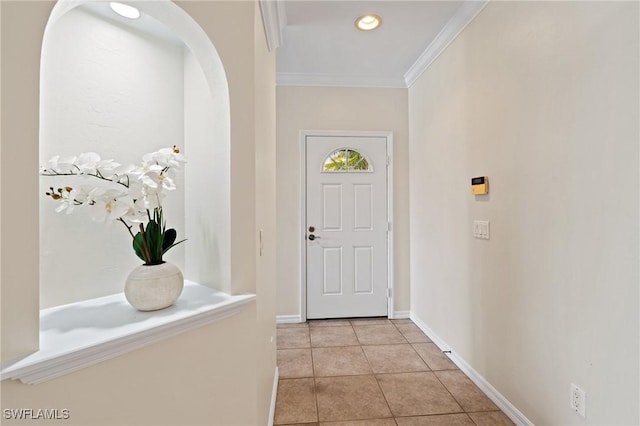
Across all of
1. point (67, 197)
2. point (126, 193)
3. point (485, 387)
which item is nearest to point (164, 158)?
point (126, 193)

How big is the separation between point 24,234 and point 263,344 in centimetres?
106

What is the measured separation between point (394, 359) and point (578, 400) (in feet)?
4.07

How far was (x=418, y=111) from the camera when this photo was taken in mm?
2977

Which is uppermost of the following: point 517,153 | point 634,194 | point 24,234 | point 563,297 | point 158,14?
point 158,14

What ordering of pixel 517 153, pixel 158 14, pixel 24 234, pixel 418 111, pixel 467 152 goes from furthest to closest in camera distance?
pixel 418 111 < pixel 467 152 < pixel 517 153 < pixel 158 14 < pixel 24 234

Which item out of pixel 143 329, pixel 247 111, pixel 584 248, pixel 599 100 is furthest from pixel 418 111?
pixel 143 329

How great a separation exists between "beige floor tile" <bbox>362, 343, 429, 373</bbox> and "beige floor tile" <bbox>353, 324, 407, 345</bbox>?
88 mm

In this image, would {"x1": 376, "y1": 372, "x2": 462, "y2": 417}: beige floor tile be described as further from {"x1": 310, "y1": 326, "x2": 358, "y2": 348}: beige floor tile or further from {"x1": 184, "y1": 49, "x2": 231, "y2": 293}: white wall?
{"x1": 184, "y1": 49, "x2": 231, "y2": 293}: white wall

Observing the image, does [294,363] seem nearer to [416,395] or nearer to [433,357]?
[416,395]

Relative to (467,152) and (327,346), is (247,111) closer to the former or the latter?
(467,152)

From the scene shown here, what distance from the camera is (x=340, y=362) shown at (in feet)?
7.51

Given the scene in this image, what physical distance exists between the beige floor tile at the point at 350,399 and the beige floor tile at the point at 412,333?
2.59ft

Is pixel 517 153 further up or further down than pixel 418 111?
further down

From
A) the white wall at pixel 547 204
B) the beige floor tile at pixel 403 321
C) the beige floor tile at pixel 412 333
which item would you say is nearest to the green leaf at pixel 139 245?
the white wall at pixel 547 204
